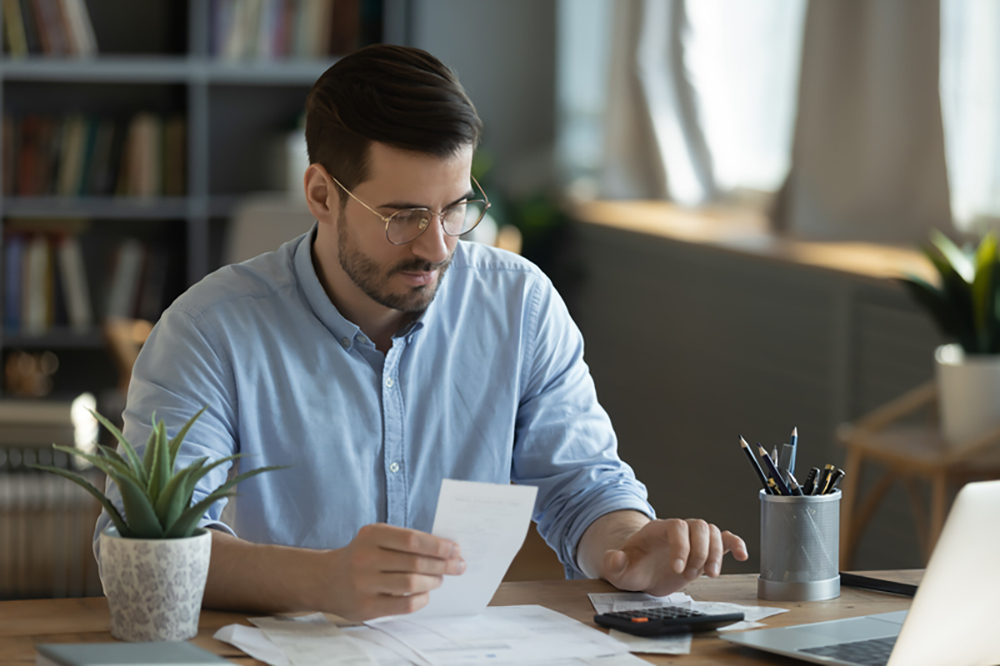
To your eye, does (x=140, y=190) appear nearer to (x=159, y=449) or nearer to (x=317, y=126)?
(x=317, y=126)

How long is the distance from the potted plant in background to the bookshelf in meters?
3.26

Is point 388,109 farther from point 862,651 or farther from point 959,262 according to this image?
point 959,262

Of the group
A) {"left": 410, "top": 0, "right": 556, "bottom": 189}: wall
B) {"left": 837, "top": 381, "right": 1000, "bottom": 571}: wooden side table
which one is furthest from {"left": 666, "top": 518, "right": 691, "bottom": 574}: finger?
{"left": 410, "top": 0, "right": 556, "bottom": 189}: wall

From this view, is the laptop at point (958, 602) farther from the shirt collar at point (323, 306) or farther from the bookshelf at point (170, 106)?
the bookshelf at point (170, 106)

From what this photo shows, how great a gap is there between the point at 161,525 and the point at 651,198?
3603mm

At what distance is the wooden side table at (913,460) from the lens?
2.36m

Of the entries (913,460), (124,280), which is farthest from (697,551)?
(124,280)

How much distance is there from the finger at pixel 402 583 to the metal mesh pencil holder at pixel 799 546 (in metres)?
0.38

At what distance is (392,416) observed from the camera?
61.1 inches

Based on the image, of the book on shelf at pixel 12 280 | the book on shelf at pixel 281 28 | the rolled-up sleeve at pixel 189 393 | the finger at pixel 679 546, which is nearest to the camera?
the finger at pixel 679 546

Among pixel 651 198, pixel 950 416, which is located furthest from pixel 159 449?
pixel 651 198

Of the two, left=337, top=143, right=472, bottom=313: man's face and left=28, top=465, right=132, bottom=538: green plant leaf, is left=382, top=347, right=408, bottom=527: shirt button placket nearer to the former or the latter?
left=337, top=143, right=472, bottom=313: man's face

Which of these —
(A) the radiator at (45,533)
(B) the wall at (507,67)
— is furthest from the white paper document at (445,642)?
(B) the wall at (507,67)

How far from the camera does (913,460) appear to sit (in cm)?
240
